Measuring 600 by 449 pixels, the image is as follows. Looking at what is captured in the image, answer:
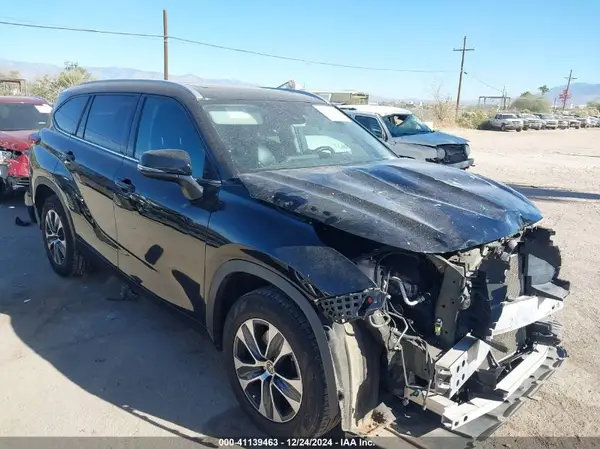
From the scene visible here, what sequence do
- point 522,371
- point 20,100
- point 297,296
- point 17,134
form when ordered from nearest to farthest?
point 297,296
point 522,371
point 17,134
point 20,100

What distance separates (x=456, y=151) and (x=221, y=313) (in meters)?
9.85

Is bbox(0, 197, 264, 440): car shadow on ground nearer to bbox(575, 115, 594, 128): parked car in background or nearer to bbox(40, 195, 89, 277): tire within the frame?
bbox(40, 195, 89, 277): tire

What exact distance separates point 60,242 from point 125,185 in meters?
1.82

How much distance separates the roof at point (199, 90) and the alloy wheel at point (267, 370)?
166 cm

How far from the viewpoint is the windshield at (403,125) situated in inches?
494

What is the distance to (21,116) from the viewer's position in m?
9.12

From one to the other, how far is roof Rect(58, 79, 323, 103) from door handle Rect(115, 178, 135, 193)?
27.0 inches

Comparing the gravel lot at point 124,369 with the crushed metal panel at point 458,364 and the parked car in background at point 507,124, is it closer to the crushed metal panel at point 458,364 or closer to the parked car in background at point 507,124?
the crushed metal panel at point 458,364

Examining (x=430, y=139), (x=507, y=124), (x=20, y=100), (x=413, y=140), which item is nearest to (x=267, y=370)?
(x=20, y=100)

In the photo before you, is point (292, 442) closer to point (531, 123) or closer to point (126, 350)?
point (126, 350)

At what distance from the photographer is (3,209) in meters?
8.09

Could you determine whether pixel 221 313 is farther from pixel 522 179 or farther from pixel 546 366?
pixel 522 179

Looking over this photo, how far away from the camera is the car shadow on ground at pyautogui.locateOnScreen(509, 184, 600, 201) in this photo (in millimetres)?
10165

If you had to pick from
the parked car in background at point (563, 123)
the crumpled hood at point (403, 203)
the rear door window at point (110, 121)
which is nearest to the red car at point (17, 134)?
the rear door window at point (110, 121)
